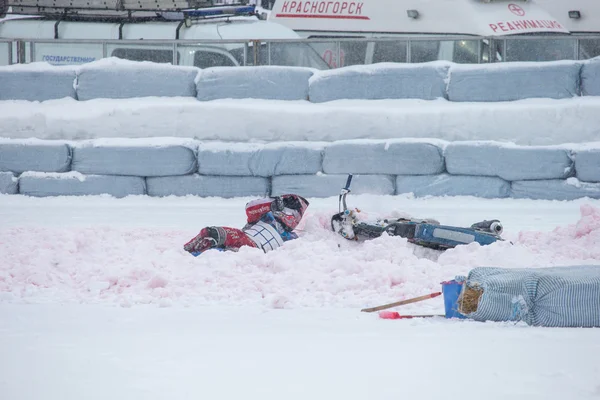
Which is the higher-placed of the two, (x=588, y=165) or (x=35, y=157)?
(x=588, y=165)

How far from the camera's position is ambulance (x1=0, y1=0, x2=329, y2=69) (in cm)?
739

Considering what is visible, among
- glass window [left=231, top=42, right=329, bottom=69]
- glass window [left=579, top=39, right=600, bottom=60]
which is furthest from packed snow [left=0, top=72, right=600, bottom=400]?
glass window [left=231, top=42, right=329, bottom=69]

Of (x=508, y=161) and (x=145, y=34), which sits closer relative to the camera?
(x=508, y=161)

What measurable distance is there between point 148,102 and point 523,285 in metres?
4.69

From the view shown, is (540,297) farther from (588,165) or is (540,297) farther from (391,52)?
(391,52)

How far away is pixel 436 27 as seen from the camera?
29.4ft

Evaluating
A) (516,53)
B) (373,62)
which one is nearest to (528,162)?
(516,53)

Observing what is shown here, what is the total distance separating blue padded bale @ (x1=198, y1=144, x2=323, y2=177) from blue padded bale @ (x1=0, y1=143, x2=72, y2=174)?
1.07 metres

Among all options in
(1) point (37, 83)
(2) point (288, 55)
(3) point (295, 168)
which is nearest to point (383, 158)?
(3) point (295, 168)

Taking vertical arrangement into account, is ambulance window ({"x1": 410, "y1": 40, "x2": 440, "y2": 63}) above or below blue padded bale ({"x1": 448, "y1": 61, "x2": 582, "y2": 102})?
above

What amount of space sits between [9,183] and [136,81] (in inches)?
50.0

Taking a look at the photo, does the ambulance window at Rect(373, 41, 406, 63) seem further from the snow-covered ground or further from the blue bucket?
the blue bucket

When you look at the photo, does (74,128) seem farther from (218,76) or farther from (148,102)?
(218,76)

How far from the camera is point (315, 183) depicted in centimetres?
645
